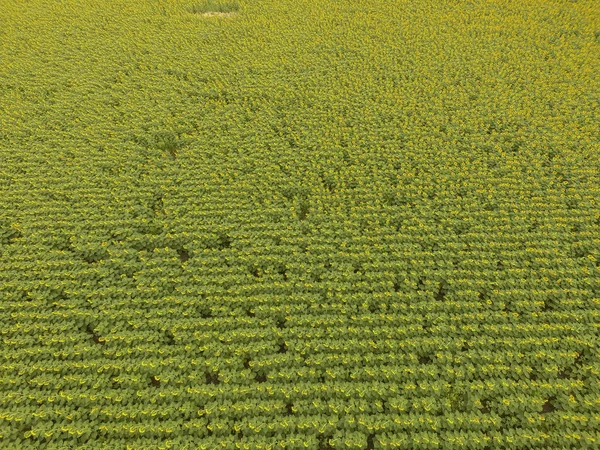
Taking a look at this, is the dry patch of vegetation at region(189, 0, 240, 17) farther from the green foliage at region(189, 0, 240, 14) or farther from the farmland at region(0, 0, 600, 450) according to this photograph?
the farmland at region(0, 0, 600, 450)

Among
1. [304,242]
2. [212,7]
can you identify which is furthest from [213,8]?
[304,242]

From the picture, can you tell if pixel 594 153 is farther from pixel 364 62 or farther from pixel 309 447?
pixel 309 447

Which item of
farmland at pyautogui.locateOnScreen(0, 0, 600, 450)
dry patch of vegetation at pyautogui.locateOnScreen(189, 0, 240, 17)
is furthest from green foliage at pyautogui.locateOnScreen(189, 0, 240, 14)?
→ farmland at pyautogui.locateOnScreen(0, 0, 600, 450)

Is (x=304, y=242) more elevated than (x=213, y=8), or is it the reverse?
(x=213, y=8)

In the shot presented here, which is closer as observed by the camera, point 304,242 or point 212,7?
point 304,242

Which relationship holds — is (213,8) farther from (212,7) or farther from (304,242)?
(304,242)

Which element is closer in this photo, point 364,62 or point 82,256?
point 82,256

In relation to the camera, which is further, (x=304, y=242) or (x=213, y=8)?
(x=213, y=8)

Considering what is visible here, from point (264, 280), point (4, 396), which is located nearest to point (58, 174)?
point (4, 396)
